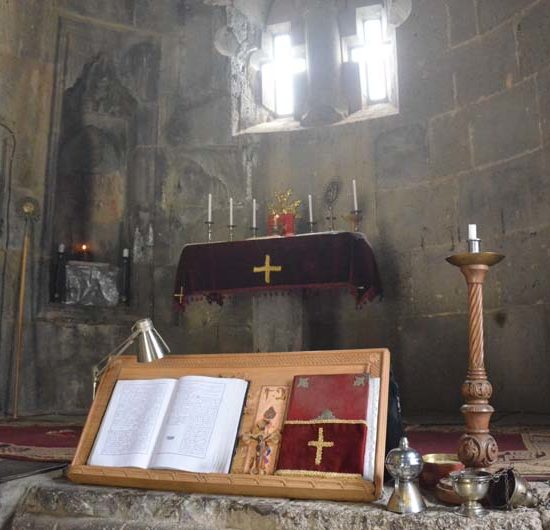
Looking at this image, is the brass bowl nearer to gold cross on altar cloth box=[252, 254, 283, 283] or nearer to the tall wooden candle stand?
the tall wooden candle stand

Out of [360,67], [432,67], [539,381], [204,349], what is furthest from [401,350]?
[360,67]

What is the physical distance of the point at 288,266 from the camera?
5.45 metres

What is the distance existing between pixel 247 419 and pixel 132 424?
0.46 m

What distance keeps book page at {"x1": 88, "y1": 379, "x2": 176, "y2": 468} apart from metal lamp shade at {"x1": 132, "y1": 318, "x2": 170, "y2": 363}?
0.12m

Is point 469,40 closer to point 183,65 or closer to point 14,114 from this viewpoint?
point 183,65

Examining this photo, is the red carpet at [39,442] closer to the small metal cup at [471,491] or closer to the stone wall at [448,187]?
the small metal cup at [471,491]

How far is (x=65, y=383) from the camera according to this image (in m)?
6.50

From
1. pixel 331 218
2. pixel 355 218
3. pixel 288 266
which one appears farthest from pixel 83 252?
pixel 355 218

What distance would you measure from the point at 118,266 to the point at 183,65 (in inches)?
103

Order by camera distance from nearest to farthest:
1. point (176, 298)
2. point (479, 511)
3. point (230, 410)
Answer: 1. point (479, 511)
2. point (230, 410)
3. point (176, 298)

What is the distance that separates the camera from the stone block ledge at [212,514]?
76.7 inches

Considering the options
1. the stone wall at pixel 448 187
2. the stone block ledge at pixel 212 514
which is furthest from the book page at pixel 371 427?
the stone wall at pixel 448 187

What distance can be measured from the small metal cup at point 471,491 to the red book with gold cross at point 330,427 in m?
0.29

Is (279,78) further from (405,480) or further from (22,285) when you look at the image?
(405,480)
